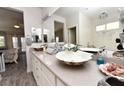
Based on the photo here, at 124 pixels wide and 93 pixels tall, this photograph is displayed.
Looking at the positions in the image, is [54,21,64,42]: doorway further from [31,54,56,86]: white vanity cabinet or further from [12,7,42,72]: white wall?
[12,7,42,72]: white wall

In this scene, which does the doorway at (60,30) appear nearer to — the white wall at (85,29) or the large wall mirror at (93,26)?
the large wall mirror at (93,26)

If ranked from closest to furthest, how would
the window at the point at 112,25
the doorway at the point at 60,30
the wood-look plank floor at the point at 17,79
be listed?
the window at the point at 112,25, the doorway at the point at 60,30, the wood-look plank floor at the point at 17,79

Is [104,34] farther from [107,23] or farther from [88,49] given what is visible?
[88,49]

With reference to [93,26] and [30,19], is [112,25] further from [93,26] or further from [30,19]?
[30,19]

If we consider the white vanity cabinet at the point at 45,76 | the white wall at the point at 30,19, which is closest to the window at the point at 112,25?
the white vanity cabinet at the point at 45,76

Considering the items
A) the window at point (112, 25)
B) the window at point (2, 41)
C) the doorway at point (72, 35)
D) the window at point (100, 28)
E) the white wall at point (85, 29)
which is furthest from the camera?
the window at point (2, 41)

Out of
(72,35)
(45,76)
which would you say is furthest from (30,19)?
(45,76)

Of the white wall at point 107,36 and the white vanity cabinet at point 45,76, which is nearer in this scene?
the white vanity cabinet at point 45,76

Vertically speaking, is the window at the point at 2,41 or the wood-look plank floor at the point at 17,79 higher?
the window at the point at 2,41

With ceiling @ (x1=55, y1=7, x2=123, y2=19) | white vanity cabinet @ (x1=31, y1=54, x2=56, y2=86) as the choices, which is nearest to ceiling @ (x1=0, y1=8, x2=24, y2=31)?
ceiling @ (x1=55, y1=7, x2=123, y2=19)

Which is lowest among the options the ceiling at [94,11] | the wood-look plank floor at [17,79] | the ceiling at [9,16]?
the wood-look plank floor at [17,79]
